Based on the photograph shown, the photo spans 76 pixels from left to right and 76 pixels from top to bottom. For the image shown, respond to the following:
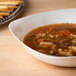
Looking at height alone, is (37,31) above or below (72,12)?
below

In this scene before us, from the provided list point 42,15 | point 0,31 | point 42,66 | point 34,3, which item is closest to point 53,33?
point 42,15

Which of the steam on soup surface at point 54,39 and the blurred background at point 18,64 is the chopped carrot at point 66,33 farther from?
the blurred background at point 18,64

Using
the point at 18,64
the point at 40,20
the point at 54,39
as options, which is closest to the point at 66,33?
the point at 54,39

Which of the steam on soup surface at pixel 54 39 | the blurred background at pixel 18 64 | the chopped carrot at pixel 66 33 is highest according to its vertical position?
the chopped carrot at pixel 66 33

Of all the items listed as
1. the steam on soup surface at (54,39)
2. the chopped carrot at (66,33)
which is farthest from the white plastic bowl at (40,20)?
the chopped carrot at (66,33)

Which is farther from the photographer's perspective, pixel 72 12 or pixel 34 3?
pixel 34 3

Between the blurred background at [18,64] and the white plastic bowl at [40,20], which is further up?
the white plastic bowl at [40,20]

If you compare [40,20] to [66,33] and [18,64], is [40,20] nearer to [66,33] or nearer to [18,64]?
[66,33]

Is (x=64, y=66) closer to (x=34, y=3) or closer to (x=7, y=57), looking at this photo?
(x=7, y=57)

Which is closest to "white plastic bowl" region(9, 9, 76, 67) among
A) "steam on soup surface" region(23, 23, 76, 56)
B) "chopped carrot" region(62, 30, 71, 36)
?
"steam on soup surface" region(23, 23, 76, 56)
